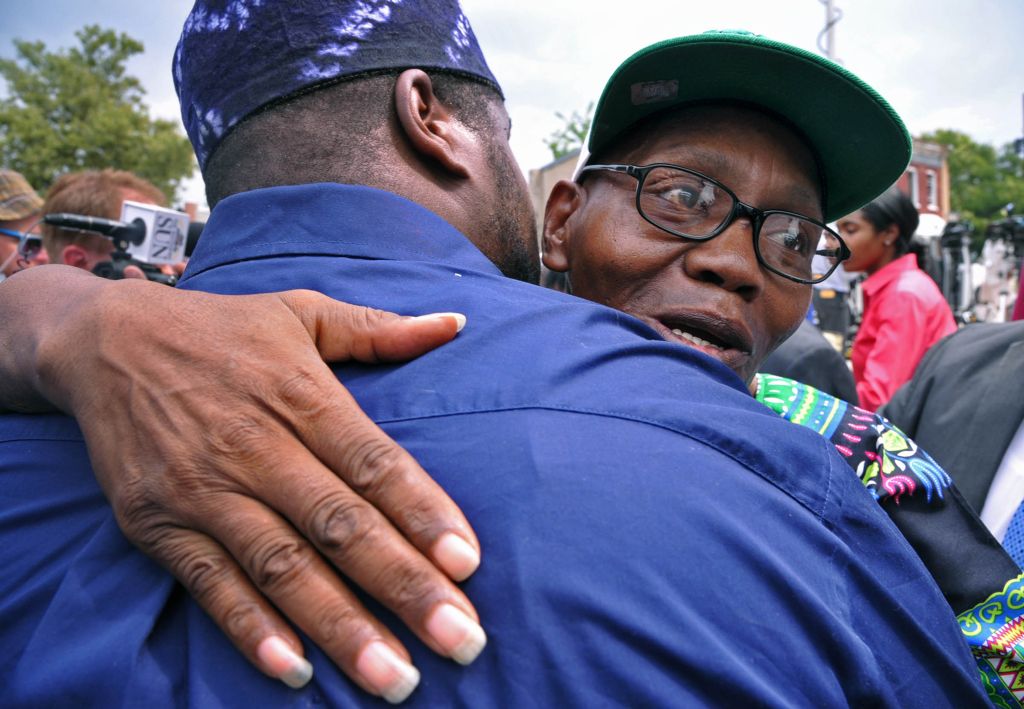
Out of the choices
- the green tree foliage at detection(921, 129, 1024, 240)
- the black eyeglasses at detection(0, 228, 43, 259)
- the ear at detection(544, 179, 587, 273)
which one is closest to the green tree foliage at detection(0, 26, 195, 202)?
the black eyeglasses at detection(0, 228, 43, 259)

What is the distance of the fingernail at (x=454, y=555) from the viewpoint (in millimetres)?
873

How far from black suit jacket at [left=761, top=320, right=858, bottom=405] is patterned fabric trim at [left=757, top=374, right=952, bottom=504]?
1687mm

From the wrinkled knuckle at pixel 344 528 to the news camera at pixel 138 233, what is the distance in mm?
3788

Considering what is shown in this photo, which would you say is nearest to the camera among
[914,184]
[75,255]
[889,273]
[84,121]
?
[75,255]

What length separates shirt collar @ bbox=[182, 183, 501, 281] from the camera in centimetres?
126

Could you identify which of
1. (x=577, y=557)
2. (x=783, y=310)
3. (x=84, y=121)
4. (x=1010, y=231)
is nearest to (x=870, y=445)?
(x=783, y=310)

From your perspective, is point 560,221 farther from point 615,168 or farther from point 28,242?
point 28,242

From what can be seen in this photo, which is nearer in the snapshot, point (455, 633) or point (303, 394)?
point (455, 633)

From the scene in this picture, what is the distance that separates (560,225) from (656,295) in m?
0.42

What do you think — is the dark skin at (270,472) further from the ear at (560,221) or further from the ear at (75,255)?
the ear at (75,255)

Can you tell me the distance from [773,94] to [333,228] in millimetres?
1132

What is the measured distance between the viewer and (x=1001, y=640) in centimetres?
143

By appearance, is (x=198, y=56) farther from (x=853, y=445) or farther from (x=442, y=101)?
(x=853, y=445)

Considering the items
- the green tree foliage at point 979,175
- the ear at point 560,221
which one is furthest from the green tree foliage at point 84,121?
the green tree foliage at point 979,175
